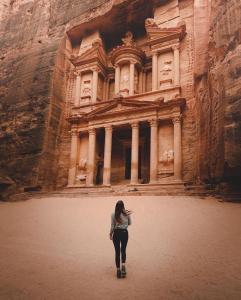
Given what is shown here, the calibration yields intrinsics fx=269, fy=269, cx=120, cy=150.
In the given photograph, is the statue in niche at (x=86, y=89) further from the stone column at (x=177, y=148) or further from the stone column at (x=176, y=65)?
the stone column at (x=177, y=148)

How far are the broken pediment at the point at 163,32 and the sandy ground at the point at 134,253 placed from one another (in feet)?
38.6

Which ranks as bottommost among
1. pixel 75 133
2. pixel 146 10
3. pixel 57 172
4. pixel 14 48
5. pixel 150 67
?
pixel 57 172

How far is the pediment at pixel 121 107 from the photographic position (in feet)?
53.7

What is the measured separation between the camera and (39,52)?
67.8 feet

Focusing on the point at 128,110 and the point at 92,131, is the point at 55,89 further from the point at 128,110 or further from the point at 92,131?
the point at 128,110

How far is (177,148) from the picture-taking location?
1534cm

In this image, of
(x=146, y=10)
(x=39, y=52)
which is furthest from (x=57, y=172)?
(x=146, y=10)

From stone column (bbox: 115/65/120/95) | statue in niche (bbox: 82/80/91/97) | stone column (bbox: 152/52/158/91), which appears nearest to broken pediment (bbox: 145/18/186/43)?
stone column (bbox: 152/52/158/91)

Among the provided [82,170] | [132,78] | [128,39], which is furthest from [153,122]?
[128,39]

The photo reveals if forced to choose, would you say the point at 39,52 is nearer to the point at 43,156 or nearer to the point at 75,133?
the point at 75,133

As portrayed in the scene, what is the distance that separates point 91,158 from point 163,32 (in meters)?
9.71

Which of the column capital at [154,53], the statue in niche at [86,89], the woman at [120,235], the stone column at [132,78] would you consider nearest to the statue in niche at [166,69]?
the column capital at [154,53]

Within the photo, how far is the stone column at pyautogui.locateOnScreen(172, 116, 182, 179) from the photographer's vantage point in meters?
14.8

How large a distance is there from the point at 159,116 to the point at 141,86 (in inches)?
173
